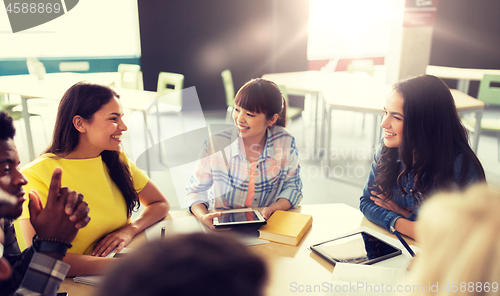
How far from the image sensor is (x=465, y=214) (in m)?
0.50

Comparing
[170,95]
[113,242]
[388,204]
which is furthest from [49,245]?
[170,95]

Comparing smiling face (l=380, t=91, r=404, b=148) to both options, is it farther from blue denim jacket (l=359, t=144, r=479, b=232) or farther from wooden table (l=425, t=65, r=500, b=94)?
wooden table (l=425, t=65, r=500, b=94)

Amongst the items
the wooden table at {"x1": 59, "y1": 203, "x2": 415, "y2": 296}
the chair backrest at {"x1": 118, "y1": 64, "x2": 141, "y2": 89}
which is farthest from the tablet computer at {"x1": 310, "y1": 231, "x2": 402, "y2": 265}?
the chair backrest at {"x1": 118, "y1": 64, "x2": 141, "y2": 89}

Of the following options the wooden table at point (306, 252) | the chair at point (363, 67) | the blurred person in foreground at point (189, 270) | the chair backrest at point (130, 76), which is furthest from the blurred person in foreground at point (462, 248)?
the chair at point (363, 67)

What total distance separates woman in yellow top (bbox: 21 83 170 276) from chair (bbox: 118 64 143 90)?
372 cm

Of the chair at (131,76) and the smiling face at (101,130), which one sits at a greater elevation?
the smiling face at (101,130)

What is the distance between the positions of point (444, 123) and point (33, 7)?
21.5 ft

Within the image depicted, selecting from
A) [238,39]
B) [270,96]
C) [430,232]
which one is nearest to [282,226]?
[270,96]

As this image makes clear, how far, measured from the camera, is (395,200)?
1.51 m

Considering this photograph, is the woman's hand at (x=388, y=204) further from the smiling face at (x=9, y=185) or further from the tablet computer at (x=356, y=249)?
the smiling face at (x=9, y=185)

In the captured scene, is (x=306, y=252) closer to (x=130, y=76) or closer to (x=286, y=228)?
(x=286, y=228)

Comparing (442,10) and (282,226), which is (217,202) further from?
(442,10)

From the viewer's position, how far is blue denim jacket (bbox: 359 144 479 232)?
53.6 inches

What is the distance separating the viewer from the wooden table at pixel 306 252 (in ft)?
3.41
